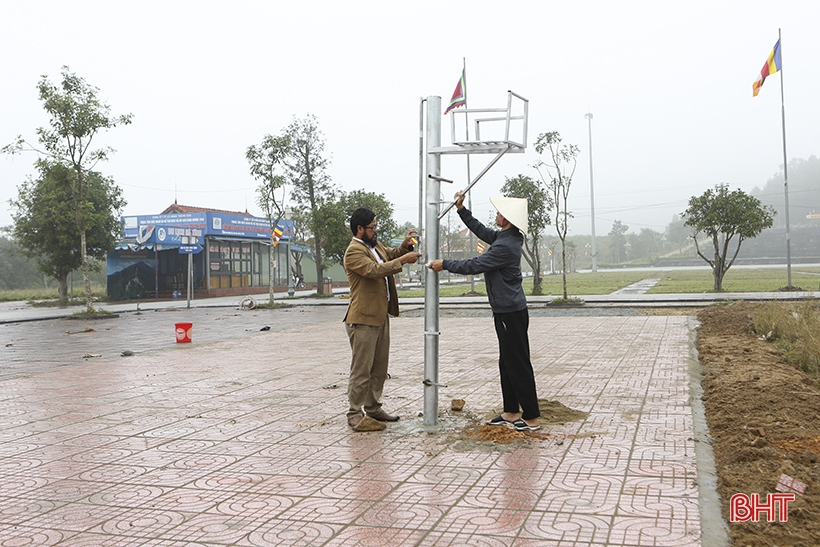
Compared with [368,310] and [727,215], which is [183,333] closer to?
[368,310]

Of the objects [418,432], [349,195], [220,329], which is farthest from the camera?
[349,195]

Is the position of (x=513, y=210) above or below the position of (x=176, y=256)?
below

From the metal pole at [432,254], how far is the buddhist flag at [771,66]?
2517 cm

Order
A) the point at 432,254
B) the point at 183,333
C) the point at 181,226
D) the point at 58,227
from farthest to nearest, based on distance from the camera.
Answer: the point at 181,226 < the point at 58,227 < the point at 183,333 < the point at 432,254

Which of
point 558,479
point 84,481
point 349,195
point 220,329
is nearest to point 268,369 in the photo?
point 84,481

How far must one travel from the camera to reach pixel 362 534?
3498 mm

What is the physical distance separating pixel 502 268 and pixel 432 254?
1.91 feet

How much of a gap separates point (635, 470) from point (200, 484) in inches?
110

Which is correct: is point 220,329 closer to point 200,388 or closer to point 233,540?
point 200,388

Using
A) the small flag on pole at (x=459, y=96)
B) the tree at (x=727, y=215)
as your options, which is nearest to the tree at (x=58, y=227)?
the small flag on pole at (x=459, y=96)

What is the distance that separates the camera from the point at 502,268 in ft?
18.4

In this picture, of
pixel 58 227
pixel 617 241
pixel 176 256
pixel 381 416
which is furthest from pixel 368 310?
pixel 617 241

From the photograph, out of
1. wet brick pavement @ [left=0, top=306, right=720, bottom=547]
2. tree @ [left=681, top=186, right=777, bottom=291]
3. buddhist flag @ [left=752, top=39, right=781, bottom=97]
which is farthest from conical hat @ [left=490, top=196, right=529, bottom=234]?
buddhist flag @ [left=752, top=39, right=781, bottom=97]

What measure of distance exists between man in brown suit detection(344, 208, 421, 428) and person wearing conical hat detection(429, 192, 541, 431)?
0.61m
